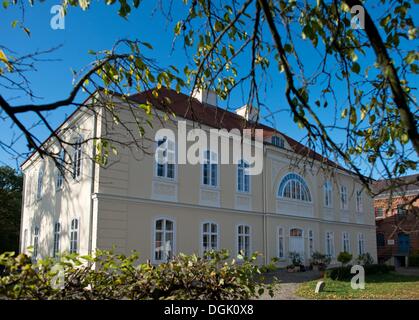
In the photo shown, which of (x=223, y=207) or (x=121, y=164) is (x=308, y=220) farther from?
(x=121, y=164)

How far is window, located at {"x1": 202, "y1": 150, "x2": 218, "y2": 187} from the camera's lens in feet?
65.4

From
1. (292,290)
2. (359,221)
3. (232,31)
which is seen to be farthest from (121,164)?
(359,221)

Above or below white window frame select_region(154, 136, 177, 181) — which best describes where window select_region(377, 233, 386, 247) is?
below

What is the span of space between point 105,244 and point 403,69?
13770 mm

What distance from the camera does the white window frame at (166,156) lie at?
17.8 metres

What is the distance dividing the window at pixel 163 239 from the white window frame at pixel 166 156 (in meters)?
2.00

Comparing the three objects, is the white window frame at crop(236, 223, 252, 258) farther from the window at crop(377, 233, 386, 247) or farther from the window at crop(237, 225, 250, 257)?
the window at crop(377, 233, 386, 247)

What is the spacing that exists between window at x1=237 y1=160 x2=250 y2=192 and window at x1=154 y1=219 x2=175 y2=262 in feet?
17.0

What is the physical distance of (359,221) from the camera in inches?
1262

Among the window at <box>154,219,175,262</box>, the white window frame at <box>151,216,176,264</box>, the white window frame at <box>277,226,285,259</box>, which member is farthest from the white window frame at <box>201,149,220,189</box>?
the white window frame at <box>277,226,285,259</box>

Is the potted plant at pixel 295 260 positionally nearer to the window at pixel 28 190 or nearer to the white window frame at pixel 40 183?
the white window frame at pixel 40 183

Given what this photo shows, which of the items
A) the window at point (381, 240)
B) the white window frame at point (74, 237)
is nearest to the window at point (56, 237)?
the white window frame at point (74, 237)

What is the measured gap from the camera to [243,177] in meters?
22.0

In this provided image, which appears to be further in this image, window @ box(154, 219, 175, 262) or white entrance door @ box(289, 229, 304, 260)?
white entrance door @ box(289, 229, 304, 260)
